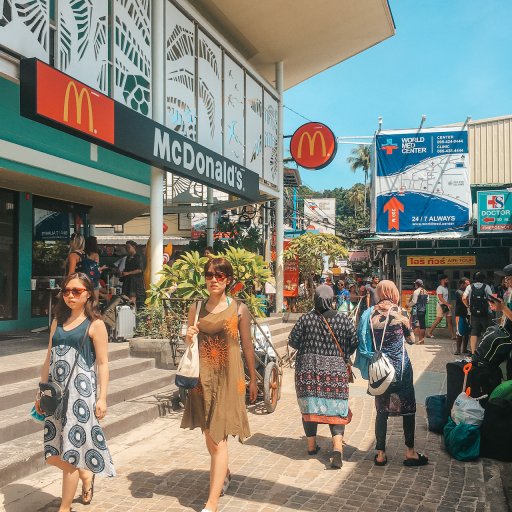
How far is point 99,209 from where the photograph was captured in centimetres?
1382

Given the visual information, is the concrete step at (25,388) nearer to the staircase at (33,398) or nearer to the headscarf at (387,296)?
the staircase at (33,398)

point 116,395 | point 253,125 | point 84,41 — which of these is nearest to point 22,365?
point 116,395

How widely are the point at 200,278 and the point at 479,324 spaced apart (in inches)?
260

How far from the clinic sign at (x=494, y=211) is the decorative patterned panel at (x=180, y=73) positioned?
10208 millimetres

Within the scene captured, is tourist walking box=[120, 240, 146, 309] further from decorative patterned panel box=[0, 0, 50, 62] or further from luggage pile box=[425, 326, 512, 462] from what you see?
luggage pile box=[425, 326, 512, 462]

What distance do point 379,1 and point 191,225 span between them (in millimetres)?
14822

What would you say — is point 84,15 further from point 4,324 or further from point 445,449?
point 445,449

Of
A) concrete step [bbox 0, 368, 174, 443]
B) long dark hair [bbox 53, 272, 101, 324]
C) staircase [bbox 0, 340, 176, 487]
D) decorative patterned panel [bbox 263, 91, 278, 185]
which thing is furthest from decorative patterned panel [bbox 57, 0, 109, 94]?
decorative patterned panel [bbox 263, 91, 278, 185]

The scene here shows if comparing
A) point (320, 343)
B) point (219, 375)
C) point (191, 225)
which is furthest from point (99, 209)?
point (191, 225)

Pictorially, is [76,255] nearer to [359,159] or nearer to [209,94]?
[209,94]

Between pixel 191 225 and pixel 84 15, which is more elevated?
pixel 84 15

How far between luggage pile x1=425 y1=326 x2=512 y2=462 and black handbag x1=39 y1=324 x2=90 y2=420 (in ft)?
12.1

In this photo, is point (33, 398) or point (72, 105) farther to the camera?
point (72, 105)

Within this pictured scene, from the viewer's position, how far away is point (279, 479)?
477cm
